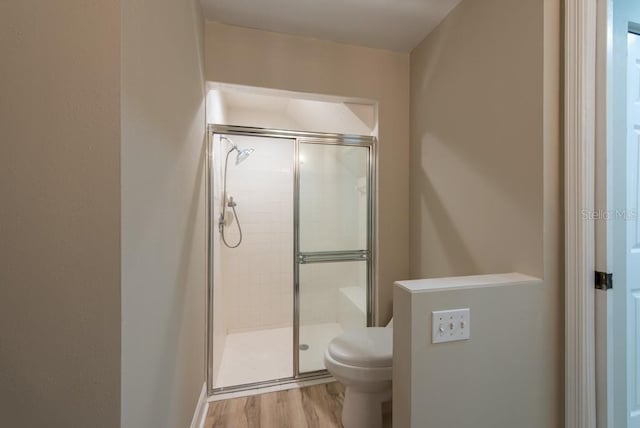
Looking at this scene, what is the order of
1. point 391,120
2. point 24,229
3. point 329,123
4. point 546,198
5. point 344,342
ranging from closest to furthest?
point 24,229, point 546,198, point 344,342, point 391,120, point 329,123

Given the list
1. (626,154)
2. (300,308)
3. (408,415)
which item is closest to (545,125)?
(626,154)

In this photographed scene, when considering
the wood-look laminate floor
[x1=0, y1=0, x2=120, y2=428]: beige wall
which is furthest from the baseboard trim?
[x1=0, y1=0, x2=120, y2=428]: beige wall

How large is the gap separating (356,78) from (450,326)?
174cm

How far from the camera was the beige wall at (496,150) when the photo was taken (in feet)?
3.61

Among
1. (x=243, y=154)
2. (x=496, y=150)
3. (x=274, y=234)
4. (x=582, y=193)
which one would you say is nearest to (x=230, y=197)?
(x=243, y=154)

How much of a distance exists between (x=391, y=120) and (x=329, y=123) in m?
0.66

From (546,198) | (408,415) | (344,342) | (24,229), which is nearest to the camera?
(24,229)

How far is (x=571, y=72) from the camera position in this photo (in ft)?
3.48

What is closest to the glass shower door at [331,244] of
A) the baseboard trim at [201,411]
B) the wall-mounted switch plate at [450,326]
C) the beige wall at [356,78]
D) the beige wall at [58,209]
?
the beige wall at [356,78]

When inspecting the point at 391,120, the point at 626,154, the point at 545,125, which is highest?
the point at 391,120

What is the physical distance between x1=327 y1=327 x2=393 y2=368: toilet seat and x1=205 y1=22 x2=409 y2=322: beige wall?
0.39m

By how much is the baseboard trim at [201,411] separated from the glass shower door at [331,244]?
694 mm

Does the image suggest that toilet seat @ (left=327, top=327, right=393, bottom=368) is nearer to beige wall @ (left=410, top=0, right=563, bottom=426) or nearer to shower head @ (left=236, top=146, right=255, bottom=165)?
beige wall @ (left=410, top=0, right=563, bottom=426)

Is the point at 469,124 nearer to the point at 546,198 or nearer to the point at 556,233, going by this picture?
the point at 546,198
